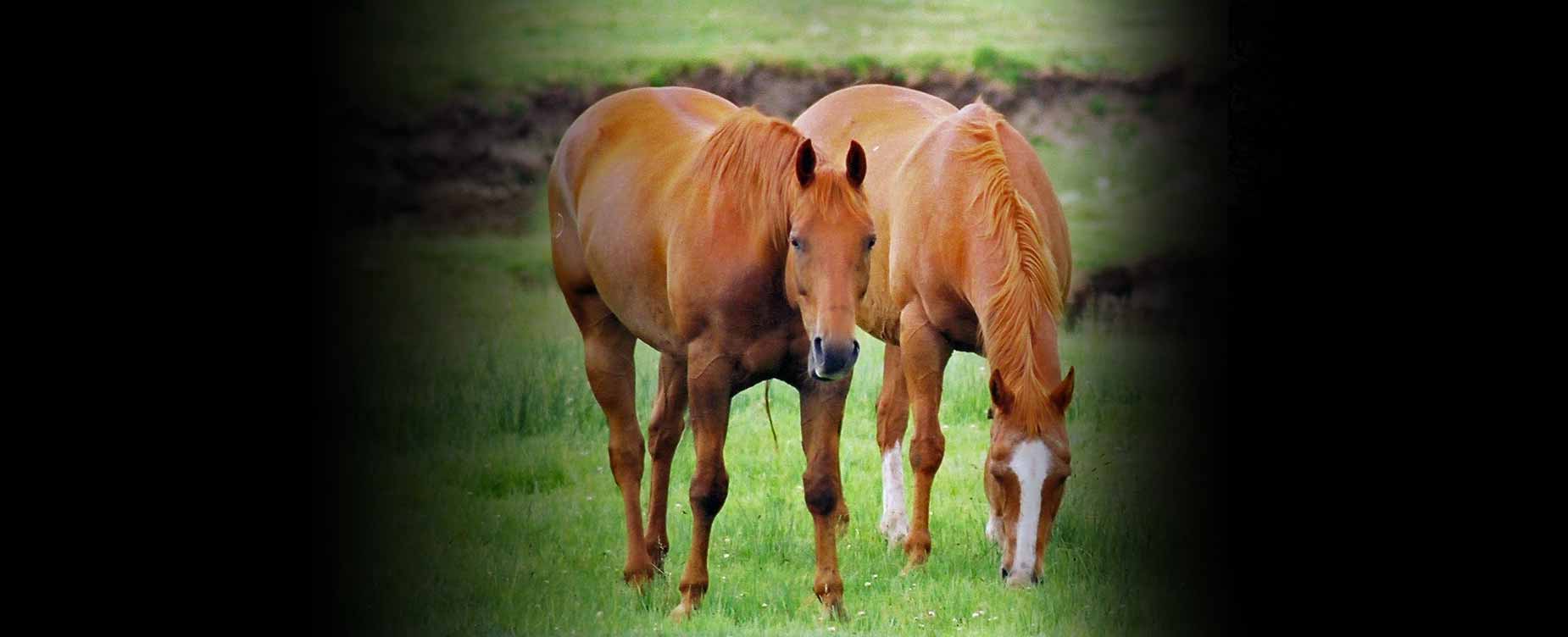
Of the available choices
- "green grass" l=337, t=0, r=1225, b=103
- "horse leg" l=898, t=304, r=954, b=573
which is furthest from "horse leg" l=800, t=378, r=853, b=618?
"horse leg" l=898, t=304, r=954, b=573

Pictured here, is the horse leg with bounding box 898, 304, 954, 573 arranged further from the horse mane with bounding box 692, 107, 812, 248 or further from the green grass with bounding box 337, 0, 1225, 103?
the green grass with bounding box 337, 0, 1225, 103

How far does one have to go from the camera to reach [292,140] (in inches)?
67.4

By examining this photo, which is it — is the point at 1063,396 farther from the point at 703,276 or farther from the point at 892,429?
the point at 892,429

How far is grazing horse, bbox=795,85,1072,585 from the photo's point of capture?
303cm

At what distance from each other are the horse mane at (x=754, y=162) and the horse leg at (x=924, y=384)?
1303mm

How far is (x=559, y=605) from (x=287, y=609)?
61 centimetres

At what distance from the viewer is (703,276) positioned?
9.11ft

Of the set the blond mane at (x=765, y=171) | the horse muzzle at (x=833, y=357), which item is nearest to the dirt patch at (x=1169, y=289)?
the horse muzzle at (x=833, y=357)

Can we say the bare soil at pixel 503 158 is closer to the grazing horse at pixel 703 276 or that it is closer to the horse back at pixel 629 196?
the grazing horse at pixel 703 276

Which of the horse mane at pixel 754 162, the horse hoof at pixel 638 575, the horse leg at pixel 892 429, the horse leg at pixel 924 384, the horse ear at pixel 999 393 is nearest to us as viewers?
the horse mane at pixel 754 162

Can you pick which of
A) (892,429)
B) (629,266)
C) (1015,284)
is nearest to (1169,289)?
(1015,284)

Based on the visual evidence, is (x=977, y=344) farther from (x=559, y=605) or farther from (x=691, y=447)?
(x=559, y=605)

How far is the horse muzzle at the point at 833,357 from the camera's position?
2.37m

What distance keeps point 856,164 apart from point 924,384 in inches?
64.7
